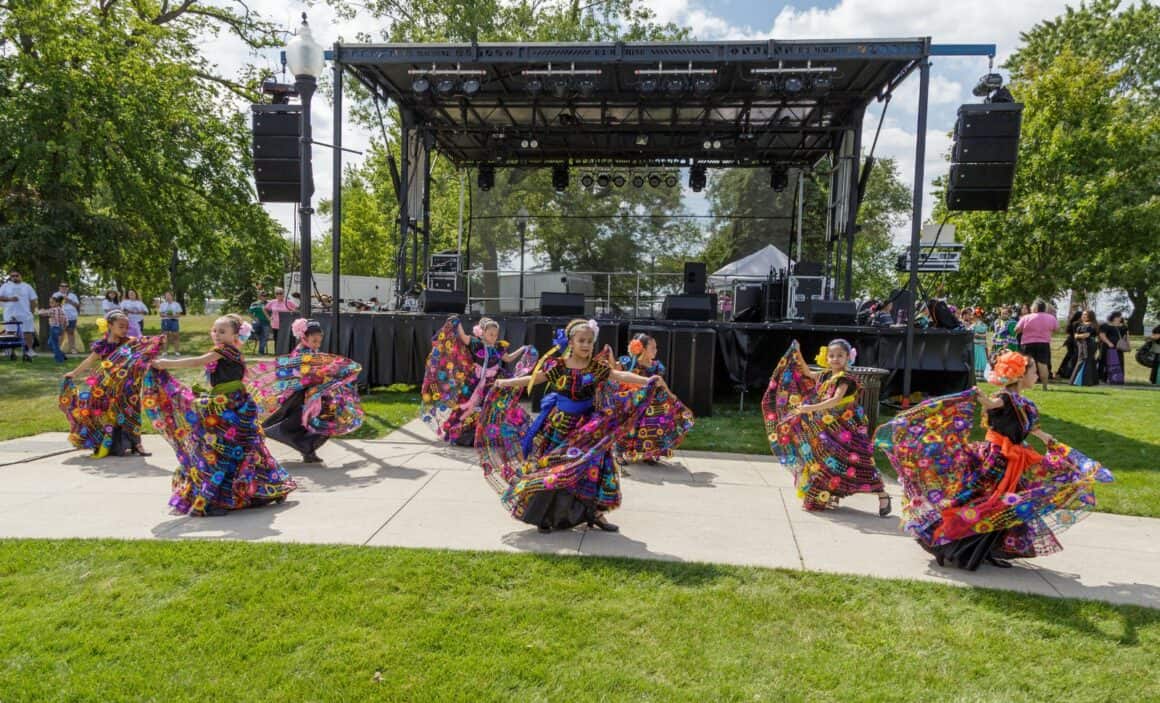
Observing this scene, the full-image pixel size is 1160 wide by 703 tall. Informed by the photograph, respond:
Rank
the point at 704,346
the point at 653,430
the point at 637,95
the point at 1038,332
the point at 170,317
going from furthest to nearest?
the point at 170,317
the point at 637,95
the point at 1038,332
the point at 704,346
the point at 653,430

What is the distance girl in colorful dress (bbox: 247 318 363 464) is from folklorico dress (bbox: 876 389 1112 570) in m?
4.86

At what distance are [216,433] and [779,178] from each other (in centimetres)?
1329

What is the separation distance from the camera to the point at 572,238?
52.0 ft

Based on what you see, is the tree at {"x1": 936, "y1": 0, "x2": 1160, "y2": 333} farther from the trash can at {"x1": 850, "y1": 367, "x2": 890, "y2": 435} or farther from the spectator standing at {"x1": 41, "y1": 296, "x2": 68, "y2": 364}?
the spectator standing at {"x1": 41, "y1": 296, "x2": 68, "y2": 364}

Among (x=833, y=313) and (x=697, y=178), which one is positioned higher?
(x=697, y=178)

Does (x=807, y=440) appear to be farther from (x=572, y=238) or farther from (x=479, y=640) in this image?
(x=572, y=238)

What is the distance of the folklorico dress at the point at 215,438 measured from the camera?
4883 millimetres

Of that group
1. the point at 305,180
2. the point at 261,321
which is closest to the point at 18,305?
the point at 261,321

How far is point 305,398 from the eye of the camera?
652cm

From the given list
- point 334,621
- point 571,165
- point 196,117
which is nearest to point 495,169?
point 571,165

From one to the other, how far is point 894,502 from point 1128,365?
19207mm

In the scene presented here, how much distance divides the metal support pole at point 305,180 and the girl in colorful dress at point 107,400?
77.0 inches

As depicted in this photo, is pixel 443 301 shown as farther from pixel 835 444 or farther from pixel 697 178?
pixel 835 444

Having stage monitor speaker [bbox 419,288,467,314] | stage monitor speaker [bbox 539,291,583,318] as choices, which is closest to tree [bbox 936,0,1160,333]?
stage monitor speaker [bbox 539,291,583,318]
